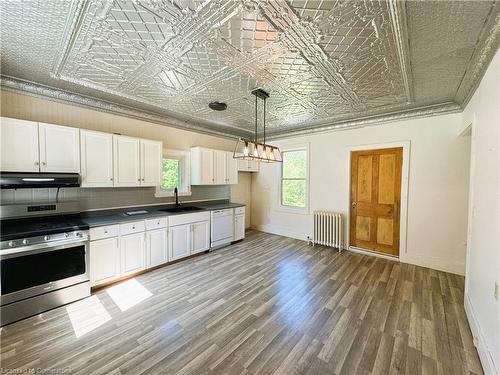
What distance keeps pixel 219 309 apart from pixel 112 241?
1.81m

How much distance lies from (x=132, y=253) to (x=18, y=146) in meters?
1.90

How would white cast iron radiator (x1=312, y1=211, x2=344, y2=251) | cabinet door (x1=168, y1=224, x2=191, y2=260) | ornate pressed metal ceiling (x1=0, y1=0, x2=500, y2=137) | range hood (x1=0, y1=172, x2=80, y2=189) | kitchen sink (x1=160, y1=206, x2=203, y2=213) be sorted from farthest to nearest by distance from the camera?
white cast iron radiator (x1=312, y1=211, x2=344, y2=251), kitchen sink (x1=160, y1=206, x2=203, y2=213), cabinet door (x1=168, y1=224, x2=191, y2=260), range hood (x1=0, y1=172, x2=80, y2=189), ornate pressed metal ceiling (x1=0, y1=0, x2=500, y2=137)

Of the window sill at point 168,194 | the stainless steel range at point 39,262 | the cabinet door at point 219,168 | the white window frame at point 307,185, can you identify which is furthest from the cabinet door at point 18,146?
the white window frame at point 307,185

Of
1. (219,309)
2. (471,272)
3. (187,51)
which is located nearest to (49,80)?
(187,51)

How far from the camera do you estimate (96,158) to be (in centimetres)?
300

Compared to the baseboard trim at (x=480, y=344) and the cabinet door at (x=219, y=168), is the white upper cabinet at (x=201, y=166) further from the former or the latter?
the baseboard trim at (x=480, y=344)

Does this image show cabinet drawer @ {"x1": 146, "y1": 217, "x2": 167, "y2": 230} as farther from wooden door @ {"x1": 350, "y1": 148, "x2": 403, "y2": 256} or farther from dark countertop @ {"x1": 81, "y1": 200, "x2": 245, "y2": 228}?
wooden door @ {"x1": 350, "y1": 148, "x2": 403, "y2": 256}

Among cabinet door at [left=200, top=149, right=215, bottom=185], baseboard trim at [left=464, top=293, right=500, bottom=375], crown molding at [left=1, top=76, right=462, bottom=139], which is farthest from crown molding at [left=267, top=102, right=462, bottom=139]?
baseboard trim at [left=464, top=293, right=500, bottom=375]

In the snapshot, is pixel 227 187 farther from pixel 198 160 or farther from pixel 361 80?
pixel 361 80

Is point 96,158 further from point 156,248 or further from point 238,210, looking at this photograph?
point 238,210

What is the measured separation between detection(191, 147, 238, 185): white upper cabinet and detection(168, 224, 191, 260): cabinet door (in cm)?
110

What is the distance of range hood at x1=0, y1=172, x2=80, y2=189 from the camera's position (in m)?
2.27

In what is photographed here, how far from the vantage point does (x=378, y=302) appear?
258cm

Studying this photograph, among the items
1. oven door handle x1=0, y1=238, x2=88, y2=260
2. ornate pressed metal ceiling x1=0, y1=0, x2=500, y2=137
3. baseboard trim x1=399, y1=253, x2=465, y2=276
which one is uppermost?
ornate pressed metal ceiling x1=0, y1=0, x2=500, y2=137
